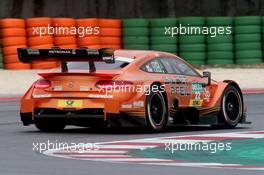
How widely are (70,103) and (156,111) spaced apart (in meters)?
1.29

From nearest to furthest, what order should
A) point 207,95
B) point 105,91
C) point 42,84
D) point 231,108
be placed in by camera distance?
point 105,91 < point 42,84 < point 207,95 < point 231,108

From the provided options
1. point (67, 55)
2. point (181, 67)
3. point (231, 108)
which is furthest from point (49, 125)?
point (231, 108)

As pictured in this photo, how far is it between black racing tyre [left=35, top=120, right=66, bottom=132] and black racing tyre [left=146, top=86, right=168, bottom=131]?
1360mm

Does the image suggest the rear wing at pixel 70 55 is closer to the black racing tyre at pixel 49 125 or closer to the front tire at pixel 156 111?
the front tire at pixel 156 111

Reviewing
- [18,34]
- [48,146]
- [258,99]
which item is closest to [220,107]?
[48,146]

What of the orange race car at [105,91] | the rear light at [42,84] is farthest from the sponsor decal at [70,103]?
the rear light at [42,84]

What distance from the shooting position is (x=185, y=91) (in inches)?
649

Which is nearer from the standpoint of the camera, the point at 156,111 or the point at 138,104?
the point at 138,104

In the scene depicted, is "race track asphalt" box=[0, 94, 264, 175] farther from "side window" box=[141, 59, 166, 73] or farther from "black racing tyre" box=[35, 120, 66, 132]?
"side window" box=[141, 59, 166, 73]

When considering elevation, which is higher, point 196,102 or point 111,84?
point 111,84

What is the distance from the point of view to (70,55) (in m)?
15.0

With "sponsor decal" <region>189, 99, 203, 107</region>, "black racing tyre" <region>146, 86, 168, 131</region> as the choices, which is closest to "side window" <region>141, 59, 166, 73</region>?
"black racing tyre" <region>146, 86, 168, 131</region>

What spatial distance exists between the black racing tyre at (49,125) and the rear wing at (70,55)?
3.40 feet

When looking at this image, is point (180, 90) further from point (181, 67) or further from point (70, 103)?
point (70, 103)
